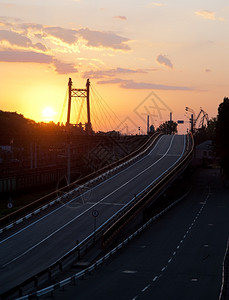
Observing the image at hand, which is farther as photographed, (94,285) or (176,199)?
(176,199)

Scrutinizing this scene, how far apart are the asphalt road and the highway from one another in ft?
14.7

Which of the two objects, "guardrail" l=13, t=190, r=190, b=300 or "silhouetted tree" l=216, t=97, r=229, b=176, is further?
"silhouetted tree" l=216, t=97, r=229, b=176

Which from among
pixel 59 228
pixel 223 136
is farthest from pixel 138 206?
pixel 223 136

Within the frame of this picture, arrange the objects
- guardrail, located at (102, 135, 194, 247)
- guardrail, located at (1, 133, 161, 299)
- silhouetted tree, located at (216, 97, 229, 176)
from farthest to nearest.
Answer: silhouetted tree, located at (216, 97, 229, 176)
guardrail, located at (102, 135, 194, 247)
guardrail, located at (1, 133, 161, 299)

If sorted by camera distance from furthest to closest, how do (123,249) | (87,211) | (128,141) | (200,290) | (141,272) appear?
(128,141), (87,211), (123,249), (141,272), (200,290)

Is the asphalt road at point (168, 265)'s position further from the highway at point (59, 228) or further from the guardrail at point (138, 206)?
the highway at point (59, 228)

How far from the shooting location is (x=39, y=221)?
55781 mm

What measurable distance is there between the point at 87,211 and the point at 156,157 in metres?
53.4

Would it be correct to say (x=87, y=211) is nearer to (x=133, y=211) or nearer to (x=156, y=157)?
(x=133, y=211)

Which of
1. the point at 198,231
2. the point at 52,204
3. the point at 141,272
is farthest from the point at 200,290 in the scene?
the point at 52,204

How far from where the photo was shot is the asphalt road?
33000 mm

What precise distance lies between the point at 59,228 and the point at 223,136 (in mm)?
68943

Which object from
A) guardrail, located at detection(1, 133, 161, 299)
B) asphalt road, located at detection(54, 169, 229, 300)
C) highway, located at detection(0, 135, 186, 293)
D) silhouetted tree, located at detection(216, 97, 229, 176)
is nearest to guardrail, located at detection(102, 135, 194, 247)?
guardrail, located at detection(1, 133, 161, 299)

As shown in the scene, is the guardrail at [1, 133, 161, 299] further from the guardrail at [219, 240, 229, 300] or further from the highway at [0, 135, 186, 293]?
the guardrail at [219, 240, 229, 300]
